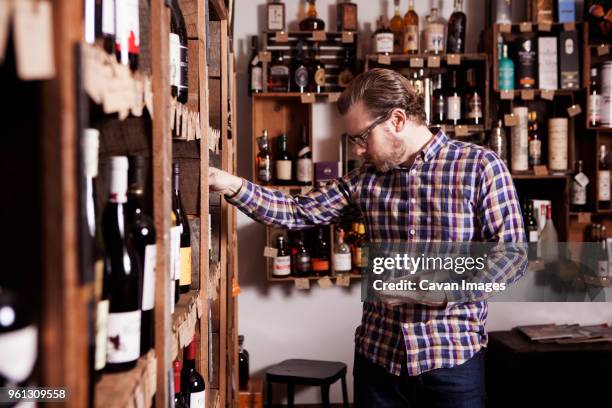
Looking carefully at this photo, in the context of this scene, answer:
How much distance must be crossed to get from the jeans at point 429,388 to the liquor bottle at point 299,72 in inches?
85.4

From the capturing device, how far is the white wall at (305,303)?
390 cm

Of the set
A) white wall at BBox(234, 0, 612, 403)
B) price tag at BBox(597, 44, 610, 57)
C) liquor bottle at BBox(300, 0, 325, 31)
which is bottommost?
white wall at BBox(234, 0, 612, 403)

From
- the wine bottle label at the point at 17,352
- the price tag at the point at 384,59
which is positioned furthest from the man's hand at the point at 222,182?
the price tag at the point at 384,59

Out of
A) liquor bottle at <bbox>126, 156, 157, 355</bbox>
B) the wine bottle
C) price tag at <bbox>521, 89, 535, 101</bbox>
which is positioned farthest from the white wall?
liquor bottle at <bbox>126, 156, 157, 355</bbox>

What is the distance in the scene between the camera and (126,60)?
3.19 ft

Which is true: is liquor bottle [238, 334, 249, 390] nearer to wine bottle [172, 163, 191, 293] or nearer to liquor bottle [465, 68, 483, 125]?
liquor bottle [465, 68, 483, 125]

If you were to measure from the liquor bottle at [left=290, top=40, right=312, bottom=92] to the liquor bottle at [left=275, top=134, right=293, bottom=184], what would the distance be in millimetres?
310

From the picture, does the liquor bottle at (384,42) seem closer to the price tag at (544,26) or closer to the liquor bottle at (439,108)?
the liquor bottle at (439,108)

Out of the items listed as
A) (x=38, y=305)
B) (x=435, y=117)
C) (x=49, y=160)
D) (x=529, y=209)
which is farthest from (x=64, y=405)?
(x=529, y=209)

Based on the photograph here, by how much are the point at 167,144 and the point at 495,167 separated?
115 cm

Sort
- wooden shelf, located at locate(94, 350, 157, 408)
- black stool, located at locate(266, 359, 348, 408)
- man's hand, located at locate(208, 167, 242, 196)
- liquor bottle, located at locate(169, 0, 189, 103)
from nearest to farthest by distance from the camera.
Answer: wooden shelf, located at locate(94, 350, 157, 408), liquor bottle, located at locate(169, 0, 189, 103), man's hand, located at locate(208, 167, 242, 196), black stool, located at locate(266, 359, 348, 408)

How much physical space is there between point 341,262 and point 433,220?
1.80 m

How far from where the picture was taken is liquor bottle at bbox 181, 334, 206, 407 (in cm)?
147

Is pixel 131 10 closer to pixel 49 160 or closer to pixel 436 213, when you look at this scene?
pixel 49 160
